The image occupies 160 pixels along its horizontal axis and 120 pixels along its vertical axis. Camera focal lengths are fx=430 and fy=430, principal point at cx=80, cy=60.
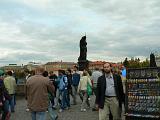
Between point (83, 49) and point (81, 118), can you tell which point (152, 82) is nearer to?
point (81, 118)

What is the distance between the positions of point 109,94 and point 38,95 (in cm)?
150

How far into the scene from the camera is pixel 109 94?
912 centimetres

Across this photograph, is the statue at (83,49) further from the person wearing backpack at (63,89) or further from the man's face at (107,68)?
the man's face at (107,68)

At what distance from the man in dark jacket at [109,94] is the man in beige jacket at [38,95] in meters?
1.11

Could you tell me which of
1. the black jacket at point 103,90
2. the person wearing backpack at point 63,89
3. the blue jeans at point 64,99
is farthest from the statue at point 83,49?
the black jacket at point 103,90

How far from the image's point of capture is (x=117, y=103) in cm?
911

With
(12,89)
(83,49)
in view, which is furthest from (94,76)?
(83,49)

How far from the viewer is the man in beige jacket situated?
8.98 m

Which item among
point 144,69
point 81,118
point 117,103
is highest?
point 144,69

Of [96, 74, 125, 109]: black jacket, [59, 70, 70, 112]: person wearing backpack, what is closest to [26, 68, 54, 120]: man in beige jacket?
[96, 74, 125, 109]: black jacket

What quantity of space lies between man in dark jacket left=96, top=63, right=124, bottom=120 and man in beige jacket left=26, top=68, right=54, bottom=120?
1.11 metres

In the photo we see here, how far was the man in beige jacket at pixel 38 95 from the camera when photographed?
8.98m

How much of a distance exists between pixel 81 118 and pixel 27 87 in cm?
530

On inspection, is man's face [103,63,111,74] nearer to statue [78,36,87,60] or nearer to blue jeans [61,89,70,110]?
blue jeans [61,89,70,110]
